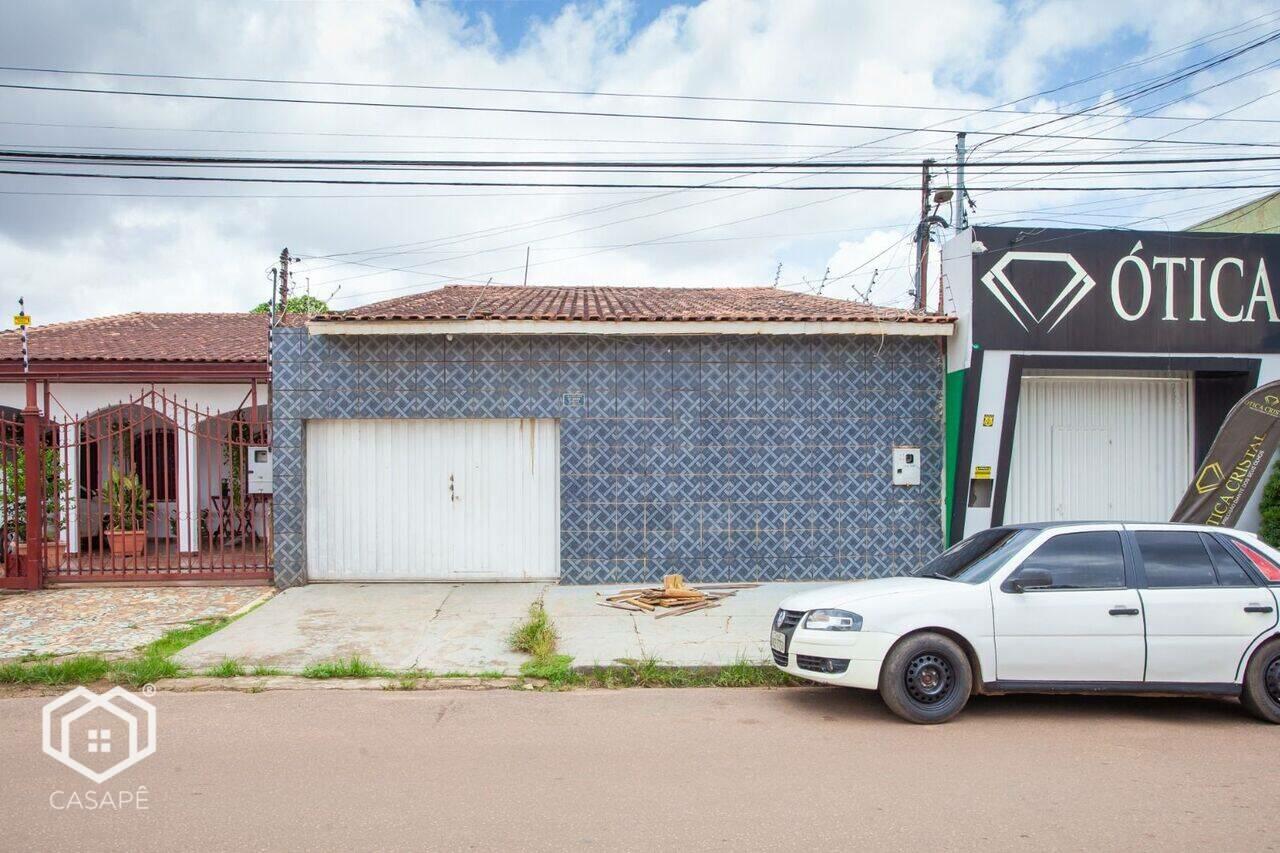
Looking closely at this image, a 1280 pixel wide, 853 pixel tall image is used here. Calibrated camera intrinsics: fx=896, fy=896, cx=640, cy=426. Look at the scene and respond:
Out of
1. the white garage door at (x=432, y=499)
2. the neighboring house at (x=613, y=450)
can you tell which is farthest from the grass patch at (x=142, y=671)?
the white garage door at (x=432, y=499)

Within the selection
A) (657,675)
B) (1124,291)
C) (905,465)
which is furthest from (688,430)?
(1124,291)

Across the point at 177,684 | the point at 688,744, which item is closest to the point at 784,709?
the point at 688,744

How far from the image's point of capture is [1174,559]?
21.9 ft

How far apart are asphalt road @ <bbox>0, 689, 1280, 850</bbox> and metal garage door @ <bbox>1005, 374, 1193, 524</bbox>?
18.6 ft

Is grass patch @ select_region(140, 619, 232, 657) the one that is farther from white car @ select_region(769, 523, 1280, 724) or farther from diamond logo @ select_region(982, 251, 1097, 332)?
diamond logo @ select_region(982, 251, 1097, 332)

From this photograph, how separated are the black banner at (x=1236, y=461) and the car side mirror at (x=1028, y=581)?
22.5 ft

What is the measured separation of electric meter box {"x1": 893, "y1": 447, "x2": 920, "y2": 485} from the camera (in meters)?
11.9

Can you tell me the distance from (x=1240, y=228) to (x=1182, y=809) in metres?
18.9

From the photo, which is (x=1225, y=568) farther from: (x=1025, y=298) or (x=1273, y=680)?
(x=1025, y=298)

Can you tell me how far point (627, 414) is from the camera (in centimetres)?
1172

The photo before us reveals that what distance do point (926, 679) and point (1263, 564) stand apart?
2747 mm

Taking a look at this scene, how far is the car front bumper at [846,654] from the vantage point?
250 inches

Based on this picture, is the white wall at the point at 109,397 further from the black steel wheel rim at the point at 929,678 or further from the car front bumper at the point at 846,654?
the black steel wheel rim at the point at 929,678

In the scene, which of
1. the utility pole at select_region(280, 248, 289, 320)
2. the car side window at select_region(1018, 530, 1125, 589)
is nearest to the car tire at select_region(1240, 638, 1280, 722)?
the car side window at select_region(1018, 530, 1125, 589)
